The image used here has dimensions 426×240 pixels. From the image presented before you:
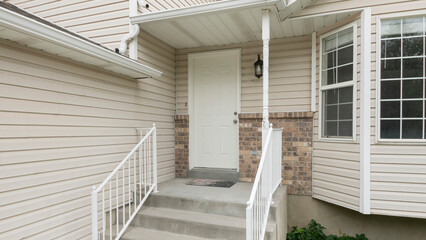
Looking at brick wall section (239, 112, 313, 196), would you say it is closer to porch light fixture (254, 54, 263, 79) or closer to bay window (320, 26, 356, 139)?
bay window (320, 26, 356, 139)

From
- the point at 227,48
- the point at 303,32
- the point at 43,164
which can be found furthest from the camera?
the point at 227,48

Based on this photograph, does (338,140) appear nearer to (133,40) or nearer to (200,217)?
(200,217)

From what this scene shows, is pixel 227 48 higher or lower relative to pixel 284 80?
Answer: higher

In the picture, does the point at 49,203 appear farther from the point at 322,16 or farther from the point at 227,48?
the point at 322,16

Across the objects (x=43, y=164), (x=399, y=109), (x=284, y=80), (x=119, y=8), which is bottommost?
(x=43, y=164)

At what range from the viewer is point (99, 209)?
3104 mm

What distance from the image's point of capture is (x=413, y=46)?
3.11 m

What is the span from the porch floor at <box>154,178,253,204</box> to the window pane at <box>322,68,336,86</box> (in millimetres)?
1916

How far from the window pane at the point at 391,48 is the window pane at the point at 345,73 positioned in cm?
40

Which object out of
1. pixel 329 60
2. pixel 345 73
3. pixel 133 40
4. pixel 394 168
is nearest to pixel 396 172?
pixel 394 168

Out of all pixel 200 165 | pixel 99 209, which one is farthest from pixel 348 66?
pixel 99 209

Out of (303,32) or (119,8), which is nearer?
(119,8)

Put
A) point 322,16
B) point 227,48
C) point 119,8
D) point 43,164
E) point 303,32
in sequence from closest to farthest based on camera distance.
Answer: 1. point 43,164
2. point 322,16
3. point 119,8
4. point 303,32
5. point 227,48

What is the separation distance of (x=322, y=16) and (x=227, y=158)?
2592mm
